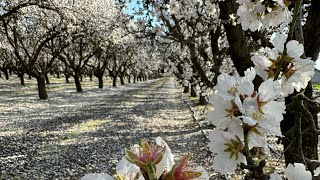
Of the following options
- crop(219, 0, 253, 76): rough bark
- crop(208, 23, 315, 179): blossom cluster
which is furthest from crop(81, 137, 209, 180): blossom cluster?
crop(219, 0, 253, 76): rough bark

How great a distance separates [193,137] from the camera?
34.4 feet

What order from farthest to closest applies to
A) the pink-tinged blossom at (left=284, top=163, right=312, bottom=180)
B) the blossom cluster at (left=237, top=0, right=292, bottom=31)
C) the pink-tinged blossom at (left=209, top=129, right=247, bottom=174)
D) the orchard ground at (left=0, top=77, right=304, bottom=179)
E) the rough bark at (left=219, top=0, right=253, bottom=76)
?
the orchard ground at (left=0, top=77, right=304, bottom=179) < the rough bark at (left=219, top=0, right=253, bottom=76) < the blossom cluster at (left=237, top=0, right=292, bottom=31) < the pink-tinged blossom at (left=209, top=129, right=247, bottom=174) < the pink-tinged blossom at (left=284, top=163, right=312, bottom=180)

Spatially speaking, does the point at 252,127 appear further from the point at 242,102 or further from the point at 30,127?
the point at 30,127

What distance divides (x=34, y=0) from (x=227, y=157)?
12642 millimetres

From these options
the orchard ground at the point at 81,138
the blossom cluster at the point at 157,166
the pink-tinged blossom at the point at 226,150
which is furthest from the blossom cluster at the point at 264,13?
the orchard ground at the point at 81,138

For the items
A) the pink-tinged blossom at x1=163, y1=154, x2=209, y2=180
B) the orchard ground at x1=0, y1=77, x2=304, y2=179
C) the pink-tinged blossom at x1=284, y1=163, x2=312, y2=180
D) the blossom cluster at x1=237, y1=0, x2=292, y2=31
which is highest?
the blossom cluster at x1=237, y1=0, x2=292, y2=31

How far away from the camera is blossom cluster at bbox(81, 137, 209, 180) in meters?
0.66

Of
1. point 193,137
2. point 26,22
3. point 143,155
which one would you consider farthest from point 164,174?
point 26,22

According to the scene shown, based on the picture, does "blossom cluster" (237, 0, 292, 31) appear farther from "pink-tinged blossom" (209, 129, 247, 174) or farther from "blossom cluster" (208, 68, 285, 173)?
"pink-tinged blossom" (209, 129, 247, 174)

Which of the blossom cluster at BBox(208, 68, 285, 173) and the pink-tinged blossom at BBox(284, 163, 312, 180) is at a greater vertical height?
the blossom cluster at BBox(208, 68, 285, 173)

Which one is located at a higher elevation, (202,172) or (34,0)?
(34,0)

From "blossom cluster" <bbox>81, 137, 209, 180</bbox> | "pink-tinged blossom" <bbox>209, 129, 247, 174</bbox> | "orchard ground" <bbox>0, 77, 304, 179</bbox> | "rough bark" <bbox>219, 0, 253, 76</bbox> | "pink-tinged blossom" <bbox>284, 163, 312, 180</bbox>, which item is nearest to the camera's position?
"blossom cluster" <bbox>81, 137, 209, 180</bbox>

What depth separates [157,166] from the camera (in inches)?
26.6

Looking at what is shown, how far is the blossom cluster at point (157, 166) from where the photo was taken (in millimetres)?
660
